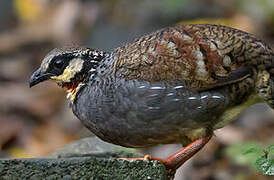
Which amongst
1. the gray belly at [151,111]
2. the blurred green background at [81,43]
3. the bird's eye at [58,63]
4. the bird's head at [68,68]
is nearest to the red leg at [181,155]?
the gray belly at [151,111]

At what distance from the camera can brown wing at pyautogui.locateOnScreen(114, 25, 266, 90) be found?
4.96 meters

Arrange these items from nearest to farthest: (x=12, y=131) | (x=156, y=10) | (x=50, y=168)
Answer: (x=50, y=168), (x=12, y=131), (x=156, y=10)

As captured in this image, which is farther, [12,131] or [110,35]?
[110,35]

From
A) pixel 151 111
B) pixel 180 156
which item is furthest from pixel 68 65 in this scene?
pixel 180 156

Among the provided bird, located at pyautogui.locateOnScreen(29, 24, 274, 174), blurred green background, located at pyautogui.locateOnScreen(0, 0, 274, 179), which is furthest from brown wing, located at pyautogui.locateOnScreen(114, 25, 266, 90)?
blurred green background, located at pyautogui.locateOnScreen(0, 0, 274, 179)

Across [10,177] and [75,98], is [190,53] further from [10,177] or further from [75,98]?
[10,177]

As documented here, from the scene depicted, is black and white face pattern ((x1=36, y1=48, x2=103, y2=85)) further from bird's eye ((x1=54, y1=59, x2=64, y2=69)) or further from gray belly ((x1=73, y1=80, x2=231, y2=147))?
gray belly ((x1=73, y1=80, x2=231, y2=147))

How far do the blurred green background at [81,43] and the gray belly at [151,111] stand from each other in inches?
67.5

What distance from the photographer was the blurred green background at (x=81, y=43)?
8109 mm

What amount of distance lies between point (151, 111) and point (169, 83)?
0.26 metres

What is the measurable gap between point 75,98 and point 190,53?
3.38ft

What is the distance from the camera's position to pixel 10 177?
418 centimetres

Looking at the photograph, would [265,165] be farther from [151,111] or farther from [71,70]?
[71,70]

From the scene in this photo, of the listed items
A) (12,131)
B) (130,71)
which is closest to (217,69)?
A: (130,71)
